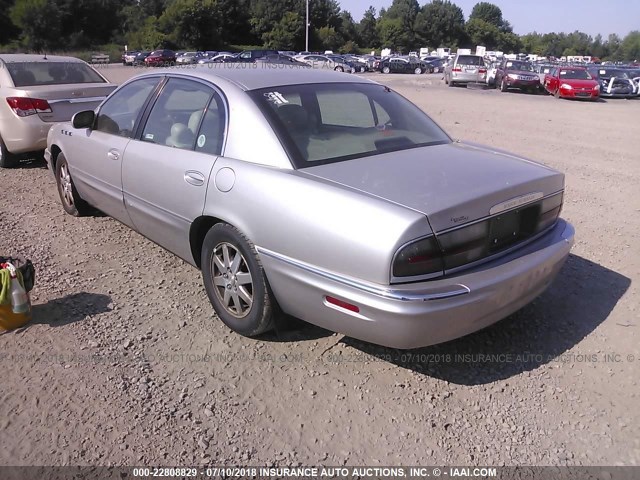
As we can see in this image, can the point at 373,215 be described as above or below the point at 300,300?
above

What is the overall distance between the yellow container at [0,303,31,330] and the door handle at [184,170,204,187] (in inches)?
51.2

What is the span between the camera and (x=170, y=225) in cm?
373

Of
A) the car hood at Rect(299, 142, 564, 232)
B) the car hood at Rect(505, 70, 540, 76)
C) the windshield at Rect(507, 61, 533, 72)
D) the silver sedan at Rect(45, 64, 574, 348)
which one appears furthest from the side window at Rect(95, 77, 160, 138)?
the windshield at Rect(507, 61, 533, 72)

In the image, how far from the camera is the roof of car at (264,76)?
11.8 ft

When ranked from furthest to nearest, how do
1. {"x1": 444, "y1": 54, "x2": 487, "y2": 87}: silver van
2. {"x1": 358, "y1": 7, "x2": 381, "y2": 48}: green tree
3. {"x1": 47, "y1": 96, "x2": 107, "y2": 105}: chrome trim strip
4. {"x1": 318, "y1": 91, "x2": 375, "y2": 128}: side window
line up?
{"x1": 358, "y1": 7, "x2": 381, "y2": 48}: green tree, {"x1": 444, "y1": 54, "x2": 487, "y2": 87}: silver van, {"x1": 47, "y1": 96, "x2": 107, "y2": 105}: chrome trim strip, {"x1": 318, "y1": 91, "x2": 375, "y2": 128}: side window

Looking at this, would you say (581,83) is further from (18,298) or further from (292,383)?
(18,298)

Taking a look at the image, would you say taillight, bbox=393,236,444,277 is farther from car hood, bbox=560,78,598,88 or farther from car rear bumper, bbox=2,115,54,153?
car hood, bbox=560,78,598,88

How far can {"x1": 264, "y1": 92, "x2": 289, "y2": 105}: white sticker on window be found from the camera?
3.40 metres

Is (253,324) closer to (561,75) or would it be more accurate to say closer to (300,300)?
(300,300)

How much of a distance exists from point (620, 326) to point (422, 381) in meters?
1.50

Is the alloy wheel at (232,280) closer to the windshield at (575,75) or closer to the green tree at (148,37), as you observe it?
the windshield at (575,75)

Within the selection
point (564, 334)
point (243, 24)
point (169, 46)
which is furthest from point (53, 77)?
point (243, 24)

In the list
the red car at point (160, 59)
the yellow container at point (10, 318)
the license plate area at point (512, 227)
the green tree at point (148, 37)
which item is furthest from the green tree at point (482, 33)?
the yellow container at point (10, 318)

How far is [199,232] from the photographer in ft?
11.7
